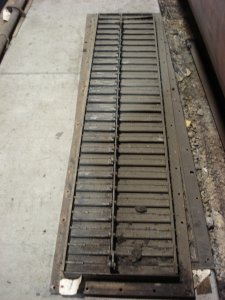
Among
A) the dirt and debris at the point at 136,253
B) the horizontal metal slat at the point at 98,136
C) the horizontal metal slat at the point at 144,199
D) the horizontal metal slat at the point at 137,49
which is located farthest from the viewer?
the horizontal metal slat at the point at 137,49

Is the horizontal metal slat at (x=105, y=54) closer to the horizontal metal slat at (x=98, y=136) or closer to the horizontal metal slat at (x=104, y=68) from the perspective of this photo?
the horizontal metal slat at (x=104, y=68)

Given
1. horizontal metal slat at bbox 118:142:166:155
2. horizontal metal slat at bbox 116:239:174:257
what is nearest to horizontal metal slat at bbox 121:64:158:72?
horizontal metal slat at bbox 118:142:166:155

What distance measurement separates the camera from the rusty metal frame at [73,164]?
1.94 metres

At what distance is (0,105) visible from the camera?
285 cm

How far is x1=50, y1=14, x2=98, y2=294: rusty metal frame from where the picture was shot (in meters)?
1.94

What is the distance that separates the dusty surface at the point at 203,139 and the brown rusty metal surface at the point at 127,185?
112 millimetres

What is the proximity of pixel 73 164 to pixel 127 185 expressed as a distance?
A: 0.46 m

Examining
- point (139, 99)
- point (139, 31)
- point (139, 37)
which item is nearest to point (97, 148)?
point (139, 99)

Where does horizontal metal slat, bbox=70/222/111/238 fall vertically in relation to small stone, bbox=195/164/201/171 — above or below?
below

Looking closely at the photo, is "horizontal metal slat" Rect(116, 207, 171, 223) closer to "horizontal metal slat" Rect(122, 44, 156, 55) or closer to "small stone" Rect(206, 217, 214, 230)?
"small stone" Rect(206, 217, 214, 230)

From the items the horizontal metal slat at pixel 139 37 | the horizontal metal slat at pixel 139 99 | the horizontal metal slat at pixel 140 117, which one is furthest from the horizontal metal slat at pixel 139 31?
the horizontal metal slat at pixel 140 117

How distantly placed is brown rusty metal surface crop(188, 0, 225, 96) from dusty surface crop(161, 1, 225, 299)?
37cm

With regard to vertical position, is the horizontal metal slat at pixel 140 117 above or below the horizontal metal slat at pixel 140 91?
below

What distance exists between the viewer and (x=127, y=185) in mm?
2285
